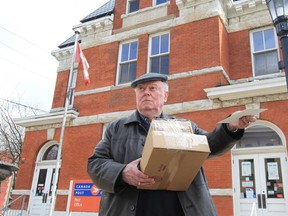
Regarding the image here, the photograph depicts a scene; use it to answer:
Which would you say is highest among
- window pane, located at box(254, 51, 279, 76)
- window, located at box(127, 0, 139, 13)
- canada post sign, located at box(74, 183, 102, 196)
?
window, located at box(127, 0, 139, 13)

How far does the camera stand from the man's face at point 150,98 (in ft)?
8.27

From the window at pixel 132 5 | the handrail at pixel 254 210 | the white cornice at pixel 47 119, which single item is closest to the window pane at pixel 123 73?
the white cornice at pixel 47 119

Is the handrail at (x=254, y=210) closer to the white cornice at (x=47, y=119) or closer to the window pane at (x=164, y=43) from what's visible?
the window pane at (x=164, y=43)

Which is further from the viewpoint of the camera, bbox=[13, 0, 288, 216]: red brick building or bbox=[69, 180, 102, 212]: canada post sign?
bbox=[69, 180, 102, 212]: canada post sign

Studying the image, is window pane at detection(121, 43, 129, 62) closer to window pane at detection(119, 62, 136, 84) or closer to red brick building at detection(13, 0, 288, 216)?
red brick building at detection(13, 0, 288, 216)

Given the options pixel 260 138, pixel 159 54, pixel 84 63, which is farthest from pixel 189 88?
pixel 84 63

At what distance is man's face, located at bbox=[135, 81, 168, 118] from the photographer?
252 centimetres

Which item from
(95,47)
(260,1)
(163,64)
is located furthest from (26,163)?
(260,1)

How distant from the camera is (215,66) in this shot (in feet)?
33.9

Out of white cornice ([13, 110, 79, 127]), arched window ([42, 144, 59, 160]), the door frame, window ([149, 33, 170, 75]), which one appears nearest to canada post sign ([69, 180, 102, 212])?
white cornice ([13, 110, 79, 127])

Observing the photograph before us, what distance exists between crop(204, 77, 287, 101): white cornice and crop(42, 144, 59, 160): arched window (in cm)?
793

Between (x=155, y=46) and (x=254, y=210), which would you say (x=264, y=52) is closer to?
(x=155, y=46)

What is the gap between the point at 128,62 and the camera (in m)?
12.8

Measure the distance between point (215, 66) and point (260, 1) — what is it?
3.29m
